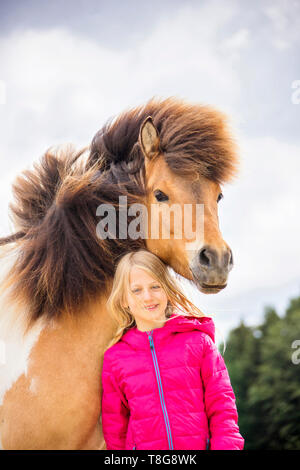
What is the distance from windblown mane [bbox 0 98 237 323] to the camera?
2912 mm

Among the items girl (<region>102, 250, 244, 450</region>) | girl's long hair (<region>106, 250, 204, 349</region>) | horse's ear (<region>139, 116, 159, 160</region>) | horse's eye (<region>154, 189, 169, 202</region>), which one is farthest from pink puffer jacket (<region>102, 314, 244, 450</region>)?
horse's ear (<region>139, 116, 159, 160</region>)

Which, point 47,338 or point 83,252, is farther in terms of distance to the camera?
point 83,252

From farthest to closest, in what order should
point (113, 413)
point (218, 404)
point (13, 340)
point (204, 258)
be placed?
point (13, 340) < point (204, 258) < point (113, 413) < point (218, 404)

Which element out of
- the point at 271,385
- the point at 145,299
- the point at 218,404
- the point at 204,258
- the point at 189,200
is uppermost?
the point at 189,200

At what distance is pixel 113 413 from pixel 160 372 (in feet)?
1.36

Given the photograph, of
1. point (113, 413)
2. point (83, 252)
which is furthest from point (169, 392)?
point (83, 252)

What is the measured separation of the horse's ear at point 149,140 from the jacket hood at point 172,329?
114 cm

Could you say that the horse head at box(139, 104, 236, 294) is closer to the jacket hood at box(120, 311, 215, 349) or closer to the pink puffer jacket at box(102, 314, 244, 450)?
the jacket hood at box(120, 311, 215, 349)

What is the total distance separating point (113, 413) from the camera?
264cm

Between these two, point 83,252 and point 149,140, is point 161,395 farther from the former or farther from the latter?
point 149,140

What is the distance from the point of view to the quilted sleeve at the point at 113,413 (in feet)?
8.54

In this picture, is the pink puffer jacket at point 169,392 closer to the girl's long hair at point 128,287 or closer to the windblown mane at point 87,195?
the girl's long hair at point 128,287

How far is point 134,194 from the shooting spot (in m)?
3.04

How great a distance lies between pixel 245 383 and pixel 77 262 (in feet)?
125
